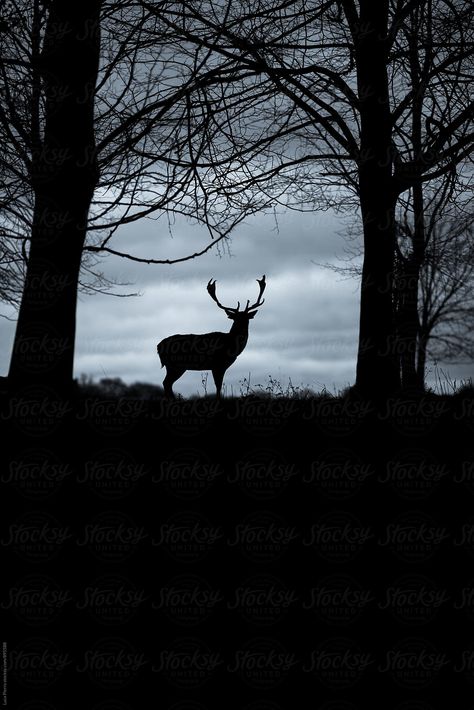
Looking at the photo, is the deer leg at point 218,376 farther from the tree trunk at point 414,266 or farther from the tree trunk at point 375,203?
the tree trunk at point 414,266

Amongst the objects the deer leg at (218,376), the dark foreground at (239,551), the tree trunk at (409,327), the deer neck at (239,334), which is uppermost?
the tree trunk at (409,327)

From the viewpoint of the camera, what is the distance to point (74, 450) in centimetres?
530

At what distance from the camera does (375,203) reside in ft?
30.0

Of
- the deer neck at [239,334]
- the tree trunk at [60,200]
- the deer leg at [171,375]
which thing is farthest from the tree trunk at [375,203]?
the tree trunk at [60,200]

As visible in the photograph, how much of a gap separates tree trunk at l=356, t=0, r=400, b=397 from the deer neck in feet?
4.98

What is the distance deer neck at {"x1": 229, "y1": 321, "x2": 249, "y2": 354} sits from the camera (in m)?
8.16

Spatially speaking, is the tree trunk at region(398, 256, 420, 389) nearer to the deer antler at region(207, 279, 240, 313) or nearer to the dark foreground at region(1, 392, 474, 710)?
the deer antler at region(207, 279, 240, 313)

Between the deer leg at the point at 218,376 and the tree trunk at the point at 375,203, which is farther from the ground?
the tree trunk at the point at 375,203

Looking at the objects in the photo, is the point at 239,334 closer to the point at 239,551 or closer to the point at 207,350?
the point at 207,350

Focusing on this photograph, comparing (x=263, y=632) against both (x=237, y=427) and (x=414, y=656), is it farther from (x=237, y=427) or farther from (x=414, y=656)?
(x=237, y=427)

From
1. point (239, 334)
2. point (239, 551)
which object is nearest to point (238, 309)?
point (239, 334)

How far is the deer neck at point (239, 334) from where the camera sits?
816cm

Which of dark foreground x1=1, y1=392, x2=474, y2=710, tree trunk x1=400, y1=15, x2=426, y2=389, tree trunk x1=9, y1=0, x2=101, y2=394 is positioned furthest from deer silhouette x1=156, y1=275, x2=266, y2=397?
dark foreground x1=1, y1=392, x2=474, y2=710

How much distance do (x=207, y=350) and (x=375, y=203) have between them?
2.84 metres
